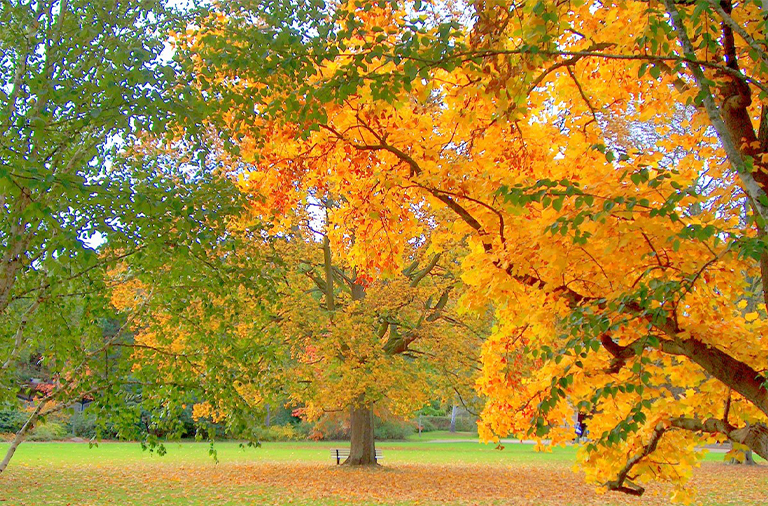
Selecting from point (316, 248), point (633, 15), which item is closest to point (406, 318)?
point (316, 248)

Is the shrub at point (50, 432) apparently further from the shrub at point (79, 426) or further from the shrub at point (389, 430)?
the shrub at point (389, 430)

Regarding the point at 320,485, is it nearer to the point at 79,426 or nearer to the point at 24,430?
the point at 24,430

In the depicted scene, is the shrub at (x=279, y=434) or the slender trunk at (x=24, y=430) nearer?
the slender trunk at (x=24, y=430)

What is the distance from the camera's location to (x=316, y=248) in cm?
1714

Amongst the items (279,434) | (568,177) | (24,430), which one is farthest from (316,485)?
(279,434)

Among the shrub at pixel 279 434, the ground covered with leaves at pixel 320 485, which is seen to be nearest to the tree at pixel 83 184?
the ground covered with leaves at pixel 320 485

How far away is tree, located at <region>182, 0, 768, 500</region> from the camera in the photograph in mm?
2959

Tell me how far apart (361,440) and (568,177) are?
46.5ft

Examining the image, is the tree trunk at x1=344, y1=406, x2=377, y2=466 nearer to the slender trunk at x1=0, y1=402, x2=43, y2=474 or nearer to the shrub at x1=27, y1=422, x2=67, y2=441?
the slender trunk at x1=0, y1=402, x2=43, y2=474

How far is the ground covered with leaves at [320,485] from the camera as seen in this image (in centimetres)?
1177

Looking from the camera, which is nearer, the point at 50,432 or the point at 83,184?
the point at 83,184

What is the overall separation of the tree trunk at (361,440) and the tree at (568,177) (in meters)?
12.5

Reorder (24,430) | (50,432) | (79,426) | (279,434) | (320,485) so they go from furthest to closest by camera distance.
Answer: (279,434), (79,426), (50,432), (320,485), (24,430)

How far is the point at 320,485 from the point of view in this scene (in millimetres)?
13656
